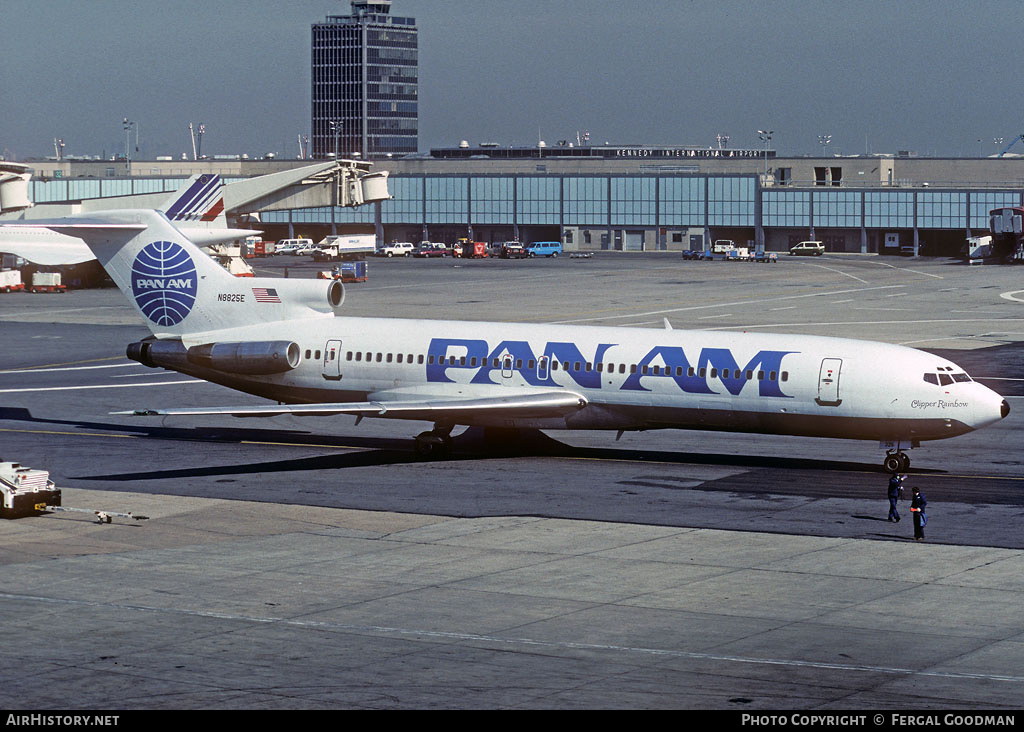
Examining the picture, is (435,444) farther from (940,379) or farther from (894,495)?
(894,495)

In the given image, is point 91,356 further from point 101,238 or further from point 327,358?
point 327,358

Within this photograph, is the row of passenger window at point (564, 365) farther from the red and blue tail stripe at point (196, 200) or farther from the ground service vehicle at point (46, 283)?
the ground service vehicle at point (46, 283)

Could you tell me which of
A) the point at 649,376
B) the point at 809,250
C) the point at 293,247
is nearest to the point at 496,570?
the point at 649,376

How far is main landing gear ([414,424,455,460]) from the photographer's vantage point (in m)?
44.5

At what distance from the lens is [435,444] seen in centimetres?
4453

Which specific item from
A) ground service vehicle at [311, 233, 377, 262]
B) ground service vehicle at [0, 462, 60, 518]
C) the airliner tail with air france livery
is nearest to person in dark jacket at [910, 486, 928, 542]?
ground service vehicle at [0, 462, 60, 518]

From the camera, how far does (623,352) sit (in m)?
42.8

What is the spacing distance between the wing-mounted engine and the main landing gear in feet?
16.5

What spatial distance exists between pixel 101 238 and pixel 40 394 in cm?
1386

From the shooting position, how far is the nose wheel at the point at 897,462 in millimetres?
40875

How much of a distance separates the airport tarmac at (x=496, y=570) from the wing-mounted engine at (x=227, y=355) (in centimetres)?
274

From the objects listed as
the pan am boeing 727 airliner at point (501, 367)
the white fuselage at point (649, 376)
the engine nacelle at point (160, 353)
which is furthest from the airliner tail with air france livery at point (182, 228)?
the white fuselage at point (649, 376)

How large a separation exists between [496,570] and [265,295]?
19.9 metres

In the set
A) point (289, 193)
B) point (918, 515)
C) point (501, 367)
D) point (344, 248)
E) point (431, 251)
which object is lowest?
point (918, 515)
